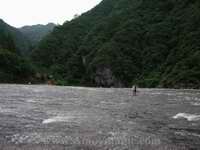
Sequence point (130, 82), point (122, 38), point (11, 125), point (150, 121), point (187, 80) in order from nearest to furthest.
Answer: point (11, 125) < point (150, 121) < point (187, 80) < point (130, 82) < point (122, 38)

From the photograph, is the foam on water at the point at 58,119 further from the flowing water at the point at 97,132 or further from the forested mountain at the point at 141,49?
the forested mountain at the point at 141,49

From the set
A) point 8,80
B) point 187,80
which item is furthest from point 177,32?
point 8,80

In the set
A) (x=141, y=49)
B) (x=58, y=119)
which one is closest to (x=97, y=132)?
(x=58, y=119)

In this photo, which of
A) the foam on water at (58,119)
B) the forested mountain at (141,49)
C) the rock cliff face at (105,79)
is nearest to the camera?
the foam on water at (58,119)

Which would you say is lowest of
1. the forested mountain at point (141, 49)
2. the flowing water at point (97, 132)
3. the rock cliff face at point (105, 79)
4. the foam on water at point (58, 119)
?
the flowing water at point (97, 132)

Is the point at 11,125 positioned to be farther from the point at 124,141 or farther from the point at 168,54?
the point at 168,54

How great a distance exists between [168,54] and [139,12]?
161 ft

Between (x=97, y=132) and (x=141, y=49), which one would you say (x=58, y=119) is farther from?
(x=141, y=49)

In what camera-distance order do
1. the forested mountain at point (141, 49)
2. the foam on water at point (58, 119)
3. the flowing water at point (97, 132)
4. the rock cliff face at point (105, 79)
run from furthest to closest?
the rock cliff face at point (105, 79), the forested mountain at point (141, 49), the foam on water at point (58, 119), the flowing water at point (97, 132)

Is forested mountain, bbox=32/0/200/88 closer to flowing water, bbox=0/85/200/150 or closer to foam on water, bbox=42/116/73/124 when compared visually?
foam on water, bbox=42/116/73/124

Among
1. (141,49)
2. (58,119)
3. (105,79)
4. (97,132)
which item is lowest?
(97,132)

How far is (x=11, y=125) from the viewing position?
73.2ft

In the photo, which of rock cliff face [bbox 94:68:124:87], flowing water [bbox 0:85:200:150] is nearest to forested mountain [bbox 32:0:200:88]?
rock cliff face [bbox 94:68:124:87]

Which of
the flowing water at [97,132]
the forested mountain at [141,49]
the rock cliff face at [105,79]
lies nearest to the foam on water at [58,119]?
the flowing water at [97,132]
